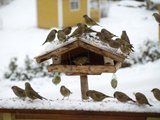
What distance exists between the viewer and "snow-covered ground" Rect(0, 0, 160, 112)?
2777 mm

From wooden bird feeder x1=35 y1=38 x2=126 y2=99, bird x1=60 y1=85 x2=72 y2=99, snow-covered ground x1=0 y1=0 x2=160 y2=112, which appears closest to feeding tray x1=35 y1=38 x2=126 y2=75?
wooden bird feeder x1=35 y1=38 x2=126 y2=99

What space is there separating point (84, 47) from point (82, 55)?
42cm

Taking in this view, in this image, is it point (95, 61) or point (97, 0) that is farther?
point (97, 0)

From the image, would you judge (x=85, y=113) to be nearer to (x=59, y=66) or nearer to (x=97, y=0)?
(x=59, y=66)

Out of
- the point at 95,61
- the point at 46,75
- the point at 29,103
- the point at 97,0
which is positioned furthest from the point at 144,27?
the point at 29,103

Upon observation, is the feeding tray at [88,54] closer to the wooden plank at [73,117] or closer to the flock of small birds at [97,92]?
the flock of small birds at [97,92]

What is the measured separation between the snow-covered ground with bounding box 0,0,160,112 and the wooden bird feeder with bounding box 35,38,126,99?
0.91 m

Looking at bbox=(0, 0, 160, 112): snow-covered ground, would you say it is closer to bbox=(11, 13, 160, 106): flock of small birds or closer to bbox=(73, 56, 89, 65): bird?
bbox=(11, 13, 160, 106): flock of small birds

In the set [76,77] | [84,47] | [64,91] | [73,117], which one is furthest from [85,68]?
[76,77]

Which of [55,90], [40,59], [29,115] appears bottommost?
[55,90]

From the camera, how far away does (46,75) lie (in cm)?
993

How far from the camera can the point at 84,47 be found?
365 cm

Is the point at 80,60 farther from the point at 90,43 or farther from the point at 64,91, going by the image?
the point at 64,91

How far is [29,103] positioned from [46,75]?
713cm
